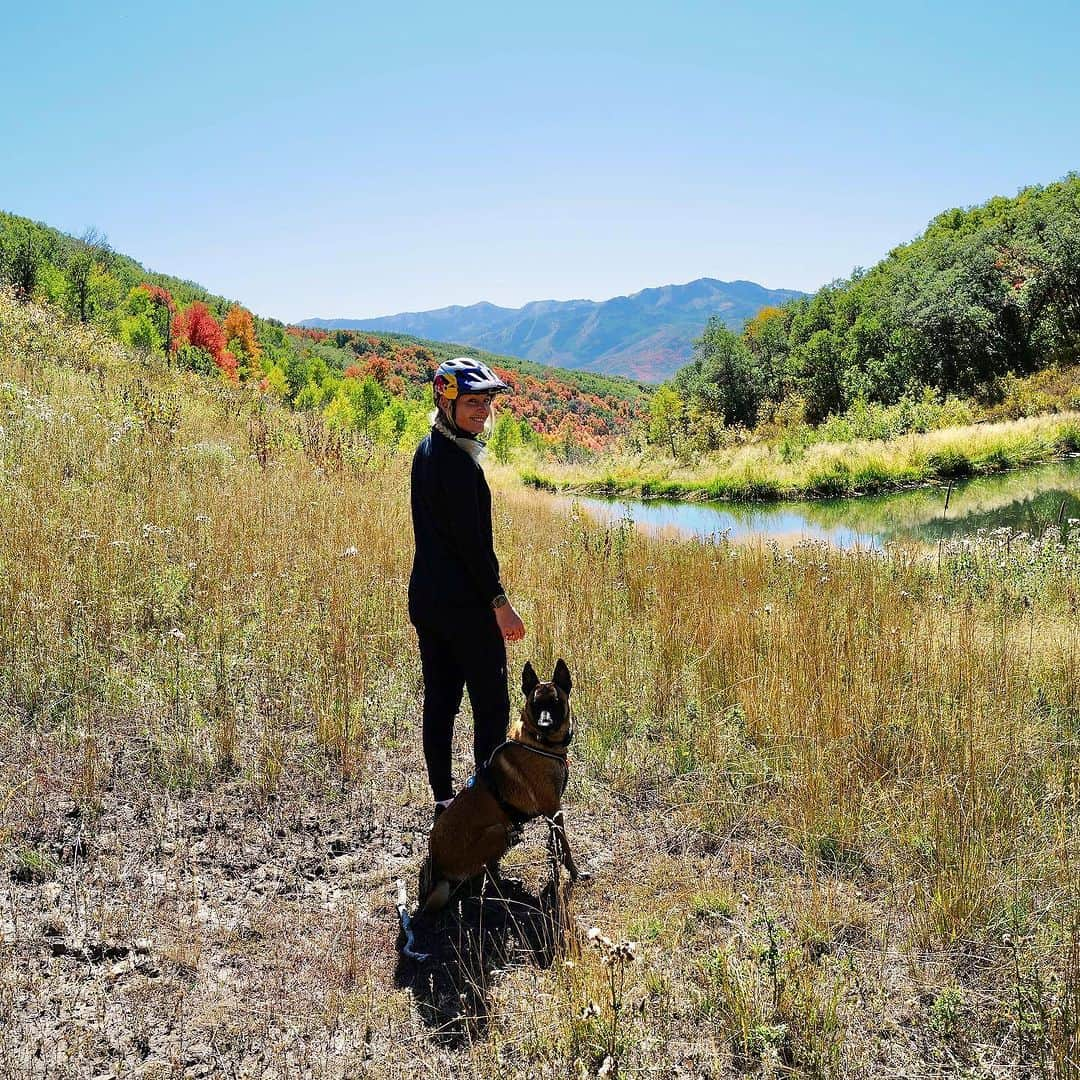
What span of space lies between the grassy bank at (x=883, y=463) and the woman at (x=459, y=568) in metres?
21.0

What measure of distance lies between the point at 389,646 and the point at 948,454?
2114 centimetres

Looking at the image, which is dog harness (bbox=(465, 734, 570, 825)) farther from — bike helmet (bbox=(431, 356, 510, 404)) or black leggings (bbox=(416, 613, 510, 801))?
bike helmet (bbox=(431, 356, 510, 404))

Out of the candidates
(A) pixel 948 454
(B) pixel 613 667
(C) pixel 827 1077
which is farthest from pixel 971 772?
(A) pixel 948 454

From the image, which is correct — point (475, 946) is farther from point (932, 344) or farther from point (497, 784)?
point (932, 344)

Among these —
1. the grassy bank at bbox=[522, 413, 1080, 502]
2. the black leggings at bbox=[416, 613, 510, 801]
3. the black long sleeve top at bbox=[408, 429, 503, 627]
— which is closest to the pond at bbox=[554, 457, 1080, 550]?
the grassy bank at bbox=[522, 413, 1080, 502]

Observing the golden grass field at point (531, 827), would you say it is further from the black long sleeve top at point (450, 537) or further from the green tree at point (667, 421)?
the green tree at point (667, 421)

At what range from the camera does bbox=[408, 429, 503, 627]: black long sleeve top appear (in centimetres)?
259

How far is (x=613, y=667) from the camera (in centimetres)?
465

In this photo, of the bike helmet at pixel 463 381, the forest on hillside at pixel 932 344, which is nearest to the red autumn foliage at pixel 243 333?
the forest on hillside at pixel 932 344

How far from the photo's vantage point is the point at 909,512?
54.6ft

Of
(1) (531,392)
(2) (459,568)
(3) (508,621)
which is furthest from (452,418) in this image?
(1) (531,392)

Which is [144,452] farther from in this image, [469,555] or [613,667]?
[469,555]

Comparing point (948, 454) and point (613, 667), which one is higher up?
point (948, 454)

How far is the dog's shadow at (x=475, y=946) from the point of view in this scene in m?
2.26
